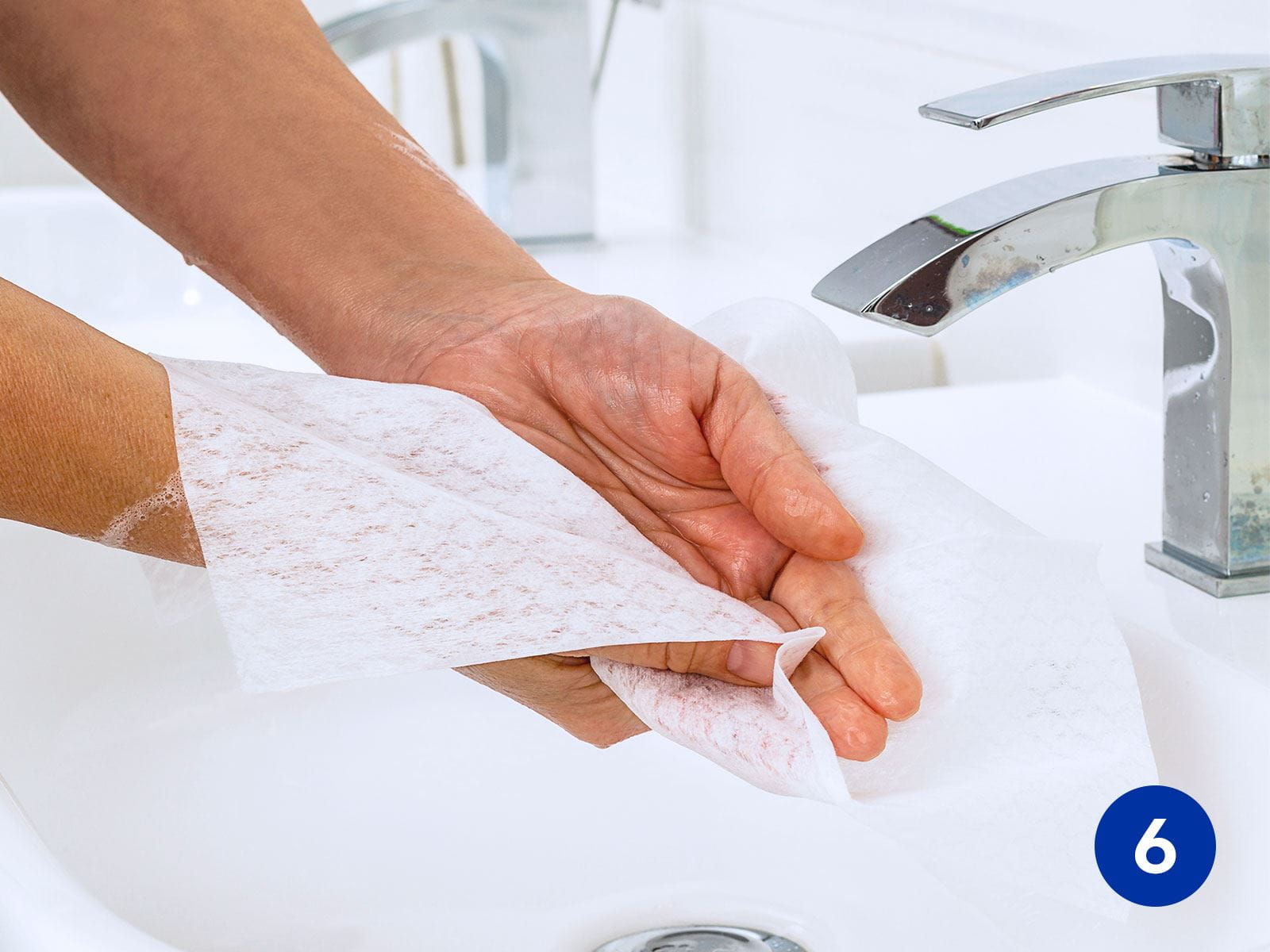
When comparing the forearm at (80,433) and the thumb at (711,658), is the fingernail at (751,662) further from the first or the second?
the forearm at (80,433)

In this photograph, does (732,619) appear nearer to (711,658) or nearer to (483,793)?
(711,658)

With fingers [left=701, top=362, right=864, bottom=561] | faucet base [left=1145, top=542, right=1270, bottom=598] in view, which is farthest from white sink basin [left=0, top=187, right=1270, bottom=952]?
fingers [left=701, top=362, right=864, bottom=561]

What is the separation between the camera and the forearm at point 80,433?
1.21 ft

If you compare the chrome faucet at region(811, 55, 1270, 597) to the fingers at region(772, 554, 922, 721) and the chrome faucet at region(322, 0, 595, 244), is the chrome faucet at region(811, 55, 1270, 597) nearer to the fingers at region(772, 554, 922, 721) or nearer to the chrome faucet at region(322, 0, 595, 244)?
the fingers at region(772, 554, 922, 721)

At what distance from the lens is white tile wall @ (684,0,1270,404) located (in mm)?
608

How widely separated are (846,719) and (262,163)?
35cm

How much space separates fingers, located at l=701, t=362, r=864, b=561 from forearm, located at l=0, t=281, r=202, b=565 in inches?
6.3

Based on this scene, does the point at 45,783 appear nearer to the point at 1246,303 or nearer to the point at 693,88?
the point at 1246,303

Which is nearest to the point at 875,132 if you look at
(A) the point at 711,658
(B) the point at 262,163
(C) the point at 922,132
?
(C) the point at 922,132

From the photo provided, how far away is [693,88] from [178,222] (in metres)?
0.58

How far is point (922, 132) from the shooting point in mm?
770

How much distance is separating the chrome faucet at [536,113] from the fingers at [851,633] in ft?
2.47

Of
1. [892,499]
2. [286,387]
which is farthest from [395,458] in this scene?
[892,499]

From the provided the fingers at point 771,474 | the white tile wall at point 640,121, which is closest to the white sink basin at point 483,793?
the fingers at point 771,474
